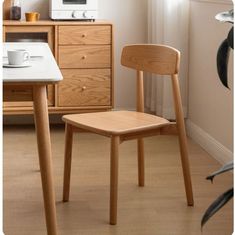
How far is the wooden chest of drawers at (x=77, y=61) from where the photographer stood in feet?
15.0

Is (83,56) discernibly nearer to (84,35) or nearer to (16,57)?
(84,35)

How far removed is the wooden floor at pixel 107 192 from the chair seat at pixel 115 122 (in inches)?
16.2

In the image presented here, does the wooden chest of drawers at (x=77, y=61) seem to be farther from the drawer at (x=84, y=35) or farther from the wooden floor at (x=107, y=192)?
the wooden floor at (x=107, y=192)

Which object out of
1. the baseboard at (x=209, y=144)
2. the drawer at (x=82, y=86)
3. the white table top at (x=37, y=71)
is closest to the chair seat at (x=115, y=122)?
the white table top at (x=37, y=71)

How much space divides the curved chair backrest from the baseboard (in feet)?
2.85

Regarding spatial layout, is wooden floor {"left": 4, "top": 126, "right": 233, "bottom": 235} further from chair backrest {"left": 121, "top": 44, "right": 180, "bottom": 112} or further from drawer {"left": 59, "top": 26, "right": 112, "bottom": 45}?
drawer {"left": 59, "top": 26, "right": 112, "bottom": 45}

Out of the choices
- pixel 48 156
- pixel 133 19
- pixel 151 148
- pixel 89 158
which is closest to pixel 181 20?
pixel 133 19

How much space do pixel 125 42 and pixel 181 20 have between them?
0.58 m

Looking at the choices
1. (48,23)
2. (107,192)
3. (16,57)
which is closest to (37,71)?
(16,57)

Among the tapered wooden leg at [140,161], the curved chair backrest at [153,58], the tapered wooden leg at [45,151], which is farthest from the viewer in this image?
the tapered wooden leg at [140,161]

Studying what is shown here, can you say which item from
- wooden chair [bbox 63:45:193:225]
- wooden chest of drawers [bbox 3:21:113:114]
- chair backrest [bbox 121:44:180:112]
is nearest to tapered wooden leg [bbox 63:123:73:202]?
wooden chair [bbox 63:45:193:225]

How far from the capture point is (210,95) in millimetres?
4109

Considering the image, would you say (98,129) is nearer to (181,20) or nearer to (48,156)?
(48,156)

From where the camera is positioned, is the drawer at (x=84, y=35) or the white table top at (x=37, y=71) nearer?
the white table top at (x=37, y=71)
